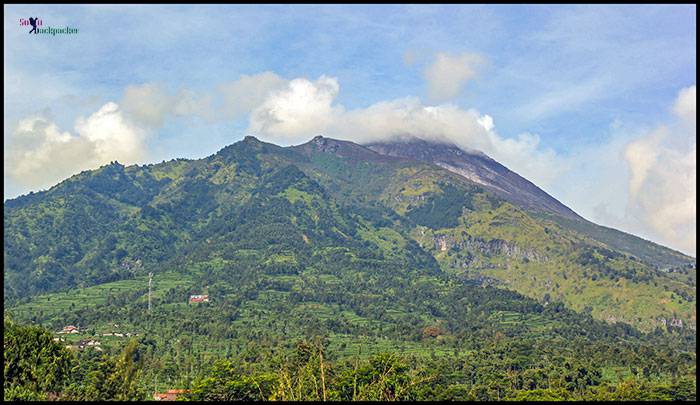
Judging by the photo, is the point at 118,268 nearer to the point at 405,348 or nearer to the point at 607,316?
the point at 405,348

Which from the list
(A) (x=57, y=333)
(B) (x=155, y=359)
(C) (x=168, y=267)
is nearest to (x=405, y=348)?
(B) (x=155, y=359)

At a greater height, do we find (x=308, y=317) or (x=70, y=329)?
(x=308, y=317)

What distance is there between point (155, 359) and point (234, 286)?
65487mm

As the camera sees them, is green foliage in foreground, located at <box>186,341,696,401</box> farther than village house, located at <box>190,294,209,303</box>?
No

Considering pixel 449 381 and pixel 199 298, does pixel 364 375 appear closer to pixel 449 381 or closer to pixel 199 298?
pixel 449 381

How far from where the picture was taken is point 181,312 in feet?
376

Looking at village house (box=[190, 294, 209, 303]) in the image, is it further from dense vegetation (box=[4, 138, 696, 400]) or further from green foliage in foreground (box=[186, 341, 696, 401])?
green foliage in foreground (box=[186, 341, 696, 401])

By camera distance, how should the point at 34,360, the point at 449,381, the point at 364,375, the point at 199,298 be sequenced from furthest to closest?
the point at 199,298
the point at 449,381
the point at 364,375
the point at 34,360

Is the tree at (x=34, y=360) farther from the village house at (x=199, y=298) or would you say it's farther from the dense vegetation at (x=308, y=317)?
the village house at (x=199, y=298)

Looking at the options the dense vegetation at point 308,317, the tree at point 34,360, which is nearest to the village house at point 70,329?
the dense vegetation at point 308,317

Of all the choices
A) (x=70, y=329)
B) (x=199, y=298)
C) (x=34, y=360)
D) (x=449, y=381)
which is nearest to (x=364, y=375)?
(x=449, y=381)

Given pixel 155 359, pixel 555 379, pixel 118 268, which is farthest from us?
pixel 118 268

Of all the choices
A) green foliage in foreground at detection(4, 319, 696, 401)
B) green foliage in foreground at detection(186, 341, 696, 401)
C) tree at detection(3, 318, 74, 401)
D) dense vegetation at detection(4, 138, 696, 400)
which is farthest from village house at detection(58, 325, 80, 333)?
tree at detection(3, 318, 74, 401)

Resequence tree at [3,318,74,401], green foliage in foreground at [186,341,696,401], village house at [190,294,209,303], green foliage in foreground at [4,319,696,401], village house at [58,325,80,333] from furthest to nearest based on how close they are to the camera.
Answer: village house at [190,294,209,303] → village house at [58,325,80,333] → green foliage in foreground at [186,341,696,401] → tree at [3,318,74,401] → green foliage in foreground at [4,319,696,401]
